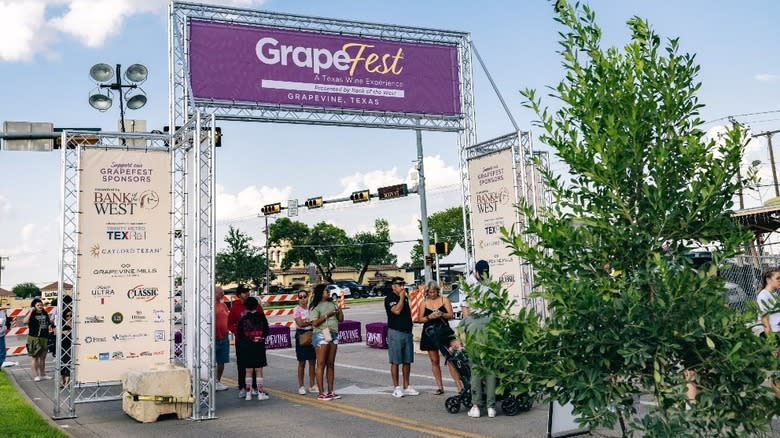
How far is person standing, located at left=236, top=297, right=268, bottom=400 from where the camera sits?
12148 millimetres

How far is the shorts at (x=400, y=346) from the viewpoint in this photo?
11633 millimetres

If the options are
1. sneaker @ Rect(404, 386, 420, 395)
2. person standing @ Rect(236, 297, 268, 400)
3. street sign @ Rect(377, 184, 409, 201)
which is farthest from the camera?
street sign @ Rect(377, 184, 409, 201)

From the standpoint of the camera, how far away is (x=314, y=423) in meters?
9.95

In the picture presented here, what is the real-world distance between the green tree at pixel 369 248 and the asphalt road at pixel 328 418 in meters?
84.1

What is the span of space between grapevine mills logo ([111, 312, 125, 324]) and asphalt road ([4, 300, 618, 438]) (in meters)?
1.41

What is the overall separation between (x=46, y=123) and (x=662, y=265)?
1667 cm

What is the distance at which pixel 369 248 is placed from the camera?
334 ft

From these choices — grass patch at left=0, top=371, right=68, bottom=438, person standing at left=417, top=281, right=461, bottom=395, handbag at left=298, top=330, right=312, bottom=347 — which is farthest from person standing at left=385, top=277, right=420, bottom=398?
grass patch at left=0, top=371, right=68, bottom=438

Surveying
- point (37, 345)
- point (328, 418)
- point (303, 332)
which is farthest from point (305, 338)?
point (37, 345)

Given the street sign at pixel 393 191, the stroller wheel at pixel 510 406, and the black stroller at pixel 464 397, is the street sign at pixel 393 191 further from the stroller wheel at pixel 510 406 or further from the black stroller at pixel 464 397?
the stroller wheel at pixel 510 406

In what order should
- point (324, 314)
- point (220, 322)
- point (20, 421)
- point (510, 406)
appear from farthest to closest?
point (220, 322)
point (324, 314)
point (20, 421)
point (510, 406)

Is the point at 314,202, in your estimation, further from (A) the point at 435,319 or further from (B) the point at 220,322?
(A) the point at 435,319

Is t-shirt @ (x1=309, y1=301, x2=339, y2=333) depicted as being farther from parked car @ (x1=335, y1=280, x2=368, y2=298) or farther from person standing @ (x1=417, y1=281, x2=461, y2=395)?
parked car @ (x1=335, y1=280, x2=368, y2=298)

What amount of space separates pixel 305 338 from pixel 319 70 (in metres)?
6.56
